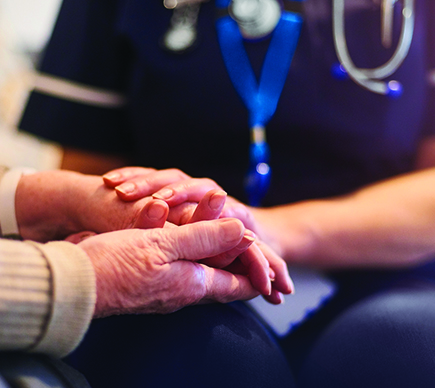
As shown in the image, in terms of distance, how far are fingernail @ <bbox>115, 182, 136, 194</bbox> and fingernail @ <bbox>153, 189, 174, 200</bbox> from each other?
32 mm

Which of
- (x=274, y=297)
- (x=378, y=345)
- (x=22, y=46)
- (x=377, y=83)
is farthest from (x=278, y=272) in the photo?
(x=22, y=46)

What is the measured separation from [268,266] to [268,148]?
10.6 inches

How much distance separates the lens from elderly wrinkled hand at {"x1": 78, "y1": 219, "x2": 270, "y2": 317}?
355mm

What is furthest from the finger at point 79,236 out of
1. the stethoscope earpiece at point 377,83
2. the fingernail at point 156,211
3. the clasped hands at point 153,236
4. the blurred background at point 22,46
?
the blurred background at point 22,46

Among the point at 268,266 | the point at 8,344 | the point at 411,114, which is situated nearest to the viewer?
the point at 8,344

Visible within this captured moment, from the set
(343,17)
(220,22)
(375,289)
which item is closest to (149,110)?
(220,22)

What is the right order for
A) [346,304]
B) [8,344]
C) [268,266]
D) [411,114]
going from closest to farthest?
[8,344], [268,266], [346,304], [411,114]

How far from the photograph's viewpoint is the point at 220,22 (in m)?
0.66

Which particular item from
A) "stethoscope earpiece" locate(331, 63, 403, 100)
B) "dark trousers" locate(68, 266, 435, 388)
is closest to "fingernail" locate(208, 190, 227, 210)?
"dark trousers" locate(68, 266, 435, 388)

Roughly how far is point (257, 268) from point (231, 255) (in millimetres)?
31

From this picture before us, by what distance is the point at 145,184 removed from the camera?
48 centimetres

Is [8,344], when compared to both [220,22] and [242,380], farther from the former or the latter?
[220,22]

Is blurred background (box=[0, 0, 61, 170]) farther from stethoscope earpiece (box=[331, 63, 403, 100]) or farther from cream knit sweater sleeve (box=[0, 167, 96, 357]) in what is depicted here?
cream knit sweater sleeve (box=[0, 167, 96, 357])

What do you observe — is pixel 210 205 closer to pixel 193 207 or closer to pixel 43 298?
pixel 193 207
